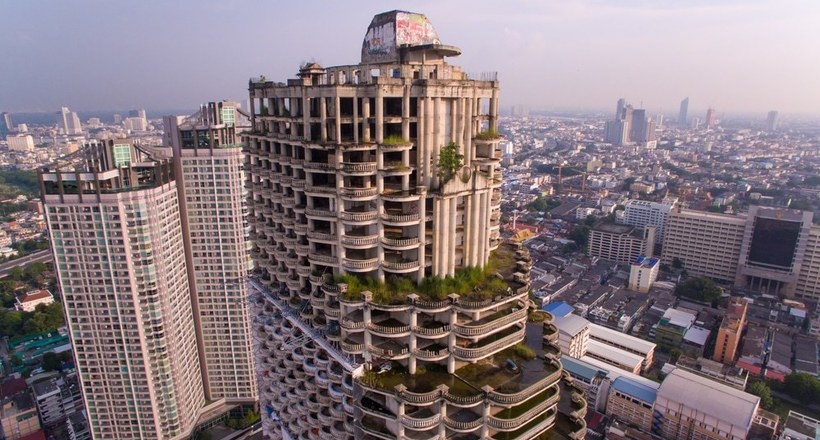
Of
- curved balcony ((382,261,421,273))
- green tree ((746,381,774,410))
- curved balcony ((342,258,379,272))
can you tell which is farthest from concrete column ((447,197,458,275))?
green tree ((746,381,774,410))

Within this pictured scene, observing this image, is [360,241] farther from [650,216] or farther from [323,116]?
[650,216]

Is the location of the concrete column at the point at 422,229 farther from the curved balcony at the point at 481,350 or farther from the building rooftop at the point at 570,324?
the building rooftop at the point at 570,324

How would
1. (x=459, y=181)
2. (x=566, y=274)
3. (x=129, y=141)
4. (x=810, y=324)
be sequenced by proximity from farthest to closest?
(x=566, y=274)
(x=810, y=324)
(x=129, y=141)
(x=459, y=181)

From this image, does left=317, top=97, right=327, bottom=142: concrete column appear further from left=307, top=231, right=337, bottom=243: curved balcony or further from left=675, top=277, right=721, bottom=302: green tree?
left=675, top=277, right=721, bottom=302: green tree

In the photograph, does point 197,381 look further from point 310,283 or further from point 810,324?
point 810,324

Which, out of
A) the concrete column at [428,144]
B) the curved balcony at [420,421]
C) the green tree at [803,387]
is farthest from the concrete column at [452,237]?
the green tree at [803,387]

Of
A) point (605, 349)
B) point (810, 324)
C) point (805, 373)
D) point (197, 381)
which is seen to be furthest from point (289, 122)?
point (810, 324)
